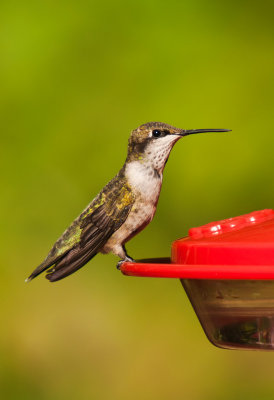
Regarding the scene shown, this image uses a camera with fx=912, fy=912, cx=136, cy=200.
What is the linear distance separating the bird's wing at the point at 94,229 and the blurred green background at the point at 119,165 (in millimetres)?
1177

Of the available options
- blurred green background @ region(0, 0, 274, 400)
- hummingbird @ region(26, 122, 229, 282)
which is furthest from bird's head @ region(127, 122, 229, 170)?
blurred green background @ region(0, 0, 274, 400)

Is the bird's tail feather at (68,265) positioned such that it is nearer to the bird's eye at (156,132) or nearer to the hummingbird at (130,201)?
the hummingbird at (130,201)

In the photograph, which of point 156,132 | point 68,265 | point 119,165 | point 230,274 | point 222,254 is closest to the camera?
point 230,274

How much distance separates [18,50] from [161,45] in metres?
0.90

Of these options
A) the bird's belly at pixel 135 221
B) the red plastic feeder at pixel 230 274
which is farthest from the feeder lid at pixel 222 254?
the bird's belly at pixel 135 221

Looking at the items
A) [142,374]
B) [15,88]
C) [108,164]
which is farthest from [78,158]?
[142,374]

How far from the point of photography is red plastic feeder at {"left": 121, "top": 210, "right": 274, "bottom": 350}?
2.70 meters

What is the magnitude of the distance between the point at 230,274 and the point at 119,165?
2927 millimetres

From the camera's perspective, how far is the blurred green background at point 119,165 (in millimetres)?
5309

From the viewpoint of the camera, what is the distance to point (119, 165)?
218 inches

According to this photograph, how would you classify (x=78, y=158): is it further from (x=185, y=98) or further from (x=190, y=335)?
(x=190, y=335)

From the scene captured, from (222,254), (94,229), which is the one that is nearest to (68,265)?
(94,229)

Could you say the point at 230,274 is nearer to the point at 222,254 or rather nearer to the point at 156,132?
the point at 222,254

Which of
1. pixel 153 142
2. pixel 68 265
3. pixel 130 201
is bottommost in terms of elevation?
pixel 68 265
